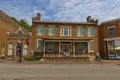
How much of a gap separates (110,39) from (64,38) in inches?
411

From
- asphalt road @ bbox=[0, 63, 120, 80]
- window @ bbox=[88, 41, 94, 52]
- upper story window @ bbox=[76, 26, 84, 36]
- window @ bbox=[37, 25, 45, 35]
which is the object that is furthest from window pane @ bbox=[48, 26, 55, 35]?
asphalt road @ bbox=[0, 63, 120, 80]

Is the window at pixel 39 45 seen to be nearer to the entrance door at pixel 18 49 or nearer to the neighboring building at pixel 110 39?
the entrance door at pixel 18 49

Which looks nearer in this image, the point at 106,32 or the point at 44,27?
the point at 44,27

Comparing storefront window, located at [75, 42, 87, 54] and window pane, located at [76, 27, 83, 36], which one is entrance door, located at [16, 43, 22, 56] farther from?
window pane, located at [76, 27, 83, 36]

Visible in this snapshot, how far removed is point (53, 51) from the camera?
117 ft

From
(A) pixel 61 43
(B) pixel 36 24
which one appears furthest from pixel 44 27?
(A) pixel 61 43

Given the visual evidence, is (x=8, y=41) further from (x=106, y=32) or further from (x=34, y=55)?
(x=106, y=32)

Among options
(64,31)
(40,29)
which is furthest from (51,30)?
(64,31)

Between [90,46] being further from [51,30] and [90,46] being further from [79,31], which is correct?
[51,30]

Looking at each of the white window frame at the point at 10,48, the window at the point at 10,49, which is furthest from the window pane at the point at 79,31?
the window at the point at 10,49

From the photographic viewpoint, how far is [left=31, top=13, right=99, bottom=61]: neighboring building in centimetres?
3503

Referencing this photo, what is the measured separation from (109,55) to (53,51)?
1245 centimetres

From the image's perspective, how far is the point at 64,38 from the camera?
35219 millimetres

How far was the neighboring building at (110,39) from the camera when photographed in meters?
37.8
